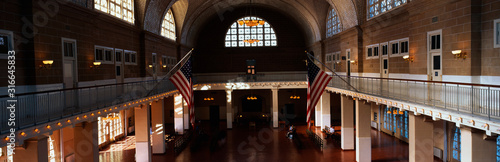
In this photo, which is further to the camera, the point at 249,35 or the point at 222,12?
the point at 249,35

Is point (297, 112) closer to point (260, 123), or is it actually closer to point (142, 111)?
point (260, 123)

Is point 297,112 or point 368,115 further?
point 297,112

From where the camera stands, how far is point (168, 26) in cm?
2805

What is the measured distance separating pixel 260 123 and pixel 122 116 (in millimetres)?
13826

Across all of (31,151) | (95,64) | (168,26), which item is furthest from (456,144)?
(168,26)

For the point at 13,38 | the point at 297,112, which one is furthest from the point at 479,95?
the point at 297,112

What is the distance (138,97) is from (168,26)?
42.6ft

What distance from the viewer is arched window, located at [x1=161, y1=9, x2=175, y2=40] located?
27.0 meters

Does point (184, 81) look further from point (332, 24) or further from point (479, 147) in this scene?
point (332, 24)

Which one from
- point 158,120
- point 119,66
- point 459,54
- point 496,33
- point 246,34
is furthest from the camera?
point 246,34

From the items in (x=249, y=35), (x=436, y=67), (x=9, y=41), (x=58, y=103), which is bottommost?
(x=58, y=103)

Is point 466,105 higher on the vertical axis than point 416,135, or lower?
higher

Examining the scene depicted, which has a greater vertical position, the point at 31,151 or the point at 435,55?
the point at 435,55

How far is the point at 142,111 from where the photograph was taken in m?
18.5
